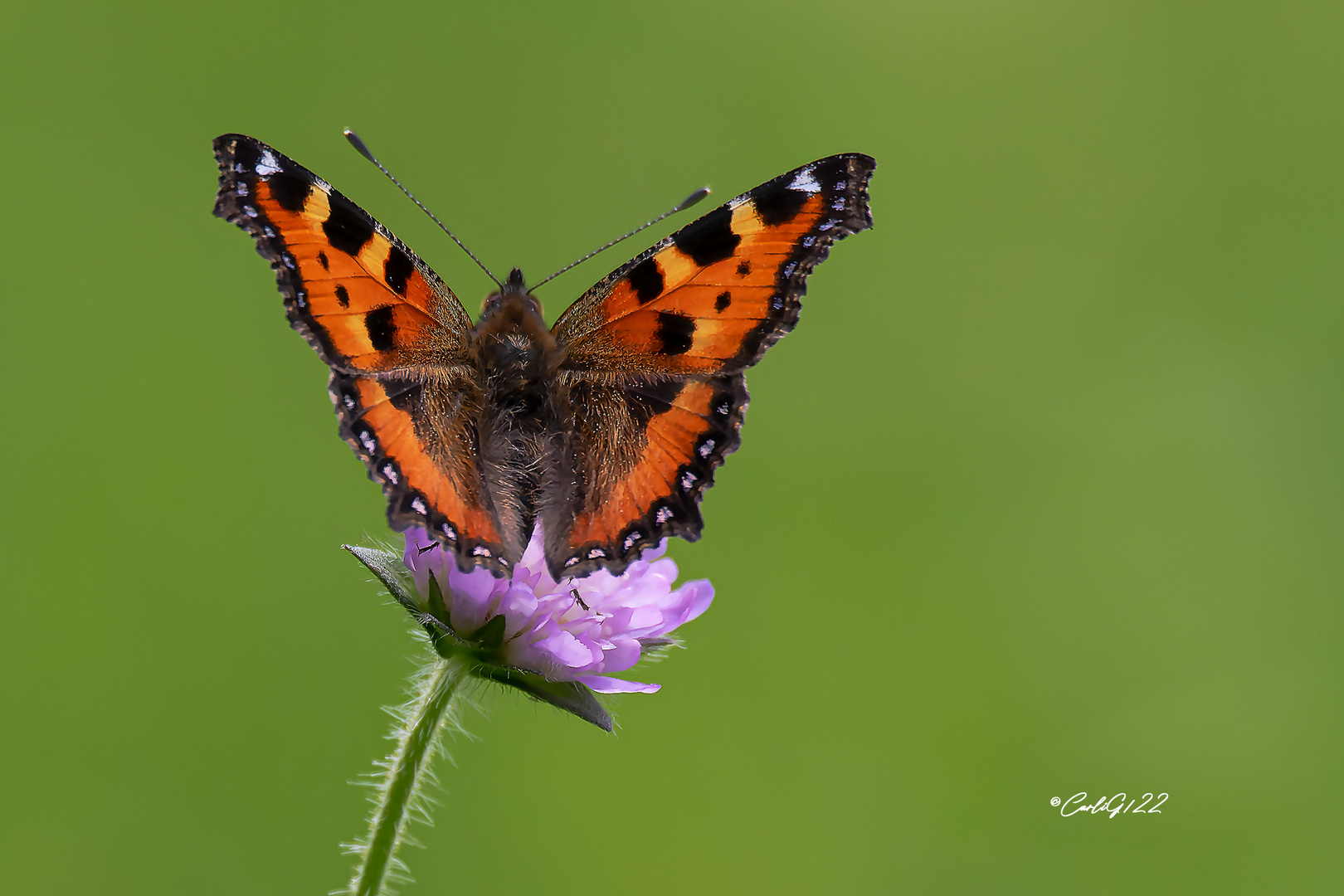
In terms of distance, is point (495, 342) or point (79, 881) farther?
point (79, 881)

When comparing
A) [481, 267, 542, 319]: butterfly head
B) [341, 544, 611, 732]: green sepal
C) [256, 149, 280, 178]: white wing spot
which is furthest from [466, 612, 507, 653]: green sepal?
[256, 149, 280, 178]: white wing spot

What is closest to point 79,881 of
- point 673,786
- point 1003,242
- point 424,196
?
point 673,786

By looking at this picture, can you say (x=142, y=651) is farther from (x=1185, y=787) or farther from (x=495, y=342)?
(x=1185, y=787)

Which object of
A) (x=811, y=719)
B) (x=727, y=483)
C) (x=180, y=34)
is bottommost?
(x=811, y=719)

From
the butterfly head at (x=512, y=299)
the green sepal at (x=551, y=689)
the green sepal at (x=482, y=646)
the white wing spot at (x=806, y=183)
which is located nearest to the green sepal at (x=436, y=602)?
the green sepal at (x=482, y=646)

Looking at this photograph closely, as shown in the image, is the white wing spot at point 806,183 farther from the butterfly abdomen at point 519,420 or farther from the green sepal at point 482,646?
the green sepal at point 482,646

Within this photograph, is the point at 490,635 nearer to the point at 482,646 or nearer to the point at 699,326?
the point at 482,646

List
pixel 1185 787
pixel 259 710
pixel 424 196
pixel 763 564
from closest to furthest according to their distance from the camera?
pixel 259 710, pixel 1185 787, pixel 763 564, pixel 424 196

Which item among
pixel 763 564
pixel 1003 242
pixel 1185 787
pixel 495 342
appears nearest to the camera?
pixel 495 342
